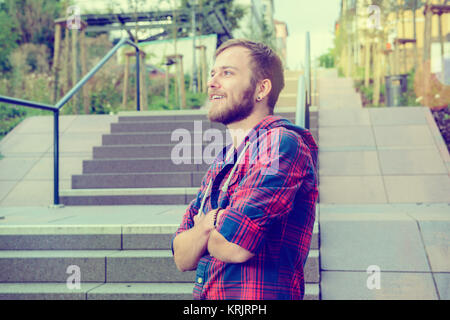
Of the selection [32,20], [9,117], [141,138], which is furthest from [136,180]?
[32,20]

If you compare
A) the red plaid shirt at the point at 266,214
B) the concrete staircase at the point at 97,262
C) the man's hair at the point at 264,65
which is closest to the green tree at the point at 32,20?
the concrete staircase at the point at 97,262

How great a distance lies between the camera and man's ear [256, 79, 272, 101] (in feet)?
4.84

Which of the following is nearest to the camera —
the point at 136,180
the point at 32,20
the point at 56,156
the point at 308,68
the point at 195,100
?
the point at 56,156

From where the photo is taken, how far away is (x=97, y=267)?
331cm

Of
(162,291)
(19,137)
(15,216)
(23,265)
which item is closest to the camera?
(162,291)

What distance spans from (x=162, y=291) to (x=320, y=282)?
1015 millimetres

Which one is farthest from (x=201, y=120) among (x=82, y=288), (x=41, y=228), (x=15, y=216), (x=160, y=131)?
(x=82, y=288)

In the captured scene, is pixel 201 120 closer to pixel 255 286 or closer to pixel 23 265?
pixel 23 265

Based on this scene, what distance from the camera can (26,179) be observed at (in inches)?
232

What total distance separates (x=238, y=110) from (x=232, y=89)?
0.07 meters

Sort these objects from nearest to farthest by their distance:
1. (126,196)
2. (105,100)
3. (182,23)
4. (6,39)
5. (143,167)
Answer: (126,196) < (143,167) < (105,100) < (6,39) < (182,23)

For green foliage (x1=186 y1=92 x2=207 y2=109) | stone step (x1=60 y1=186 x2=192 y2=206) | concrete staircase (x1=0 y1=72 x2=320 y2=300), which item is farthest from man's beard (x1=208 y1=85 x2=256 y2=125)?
green foliage (x1=186 y1=92 x2=207 y2=109)

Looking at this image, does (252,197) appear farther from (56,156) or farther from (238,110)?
(56,156)

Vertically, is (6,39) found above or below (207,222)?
above
